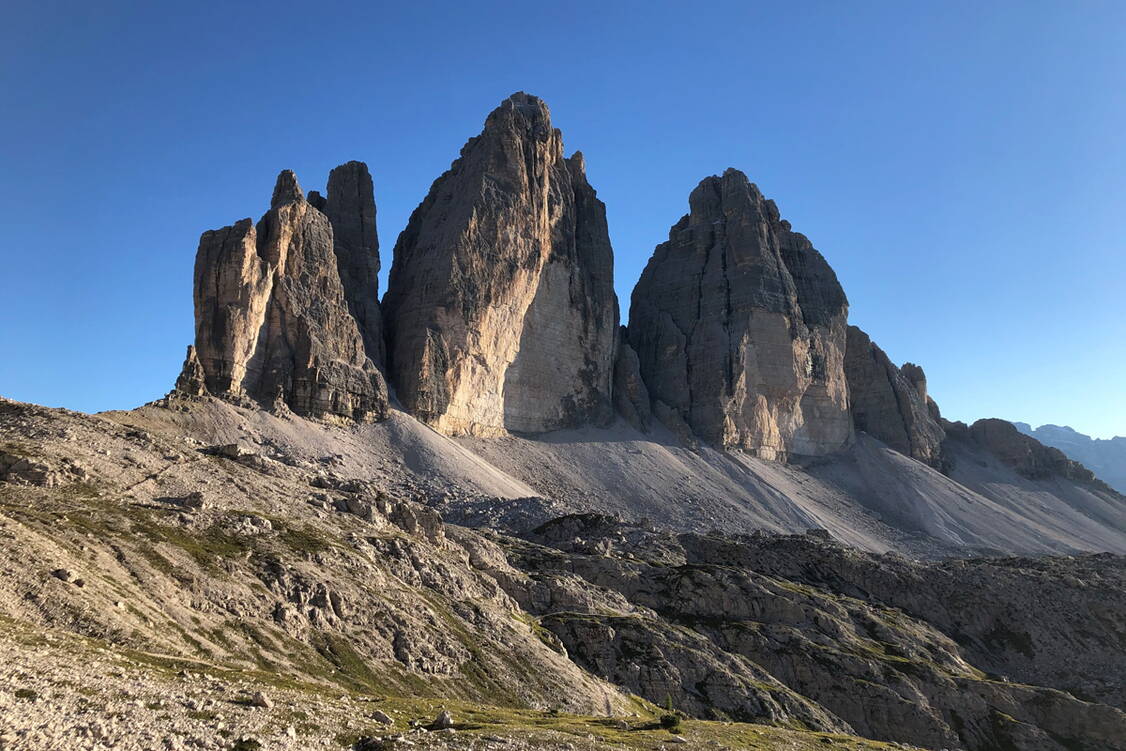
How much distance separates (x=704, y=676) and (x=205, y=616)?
42829mm

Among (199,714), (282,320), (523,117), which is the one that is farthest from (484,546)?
(523,117)

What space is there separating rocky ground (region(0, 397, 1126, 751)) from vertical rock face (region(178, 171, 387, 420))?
7379 millimetres

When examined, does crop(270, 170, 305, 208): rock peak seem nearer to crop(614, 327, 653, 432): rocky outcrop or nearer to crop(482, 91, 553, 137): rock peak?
crop(482, 91, 553, 137): rock peak

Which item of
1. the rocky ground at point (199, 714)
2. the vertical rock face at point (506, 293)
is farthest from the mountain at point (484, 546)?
the vertical rock face at point (506, 293)

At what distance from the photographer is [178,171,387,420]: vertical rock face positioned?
122812 mm

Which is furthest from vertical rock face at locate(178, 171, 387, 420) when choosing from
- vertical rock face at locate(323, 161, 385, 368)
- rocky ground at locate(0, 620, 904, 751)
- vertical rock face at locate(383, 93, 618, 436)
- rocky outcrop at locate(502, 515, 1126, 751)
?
rocky ground at locate(0, 620, 904, 751)

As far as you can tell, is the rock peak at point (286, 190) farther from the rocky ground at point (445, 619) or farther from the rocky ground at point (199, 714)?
the rocky ground at point (199, 714)

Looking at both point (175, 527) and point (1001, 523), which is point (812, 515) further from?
point (175, 527)

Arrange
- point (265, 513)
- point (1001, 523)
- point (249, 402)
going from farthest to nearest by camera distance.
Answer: point (1001, 523)
point (249, 402)
point (265, 513)

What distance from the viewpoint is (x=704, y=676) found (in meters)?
70.6

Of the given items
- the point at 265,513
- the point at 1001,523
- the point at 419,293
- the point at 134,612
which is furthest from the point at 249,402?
the point at 1001,523

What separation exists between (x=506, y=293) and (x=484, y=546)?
91816mm

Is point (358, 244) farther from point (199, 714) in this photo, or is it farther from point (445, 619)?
point (199, 714)

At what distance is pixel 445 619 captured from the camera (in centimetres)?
5934
